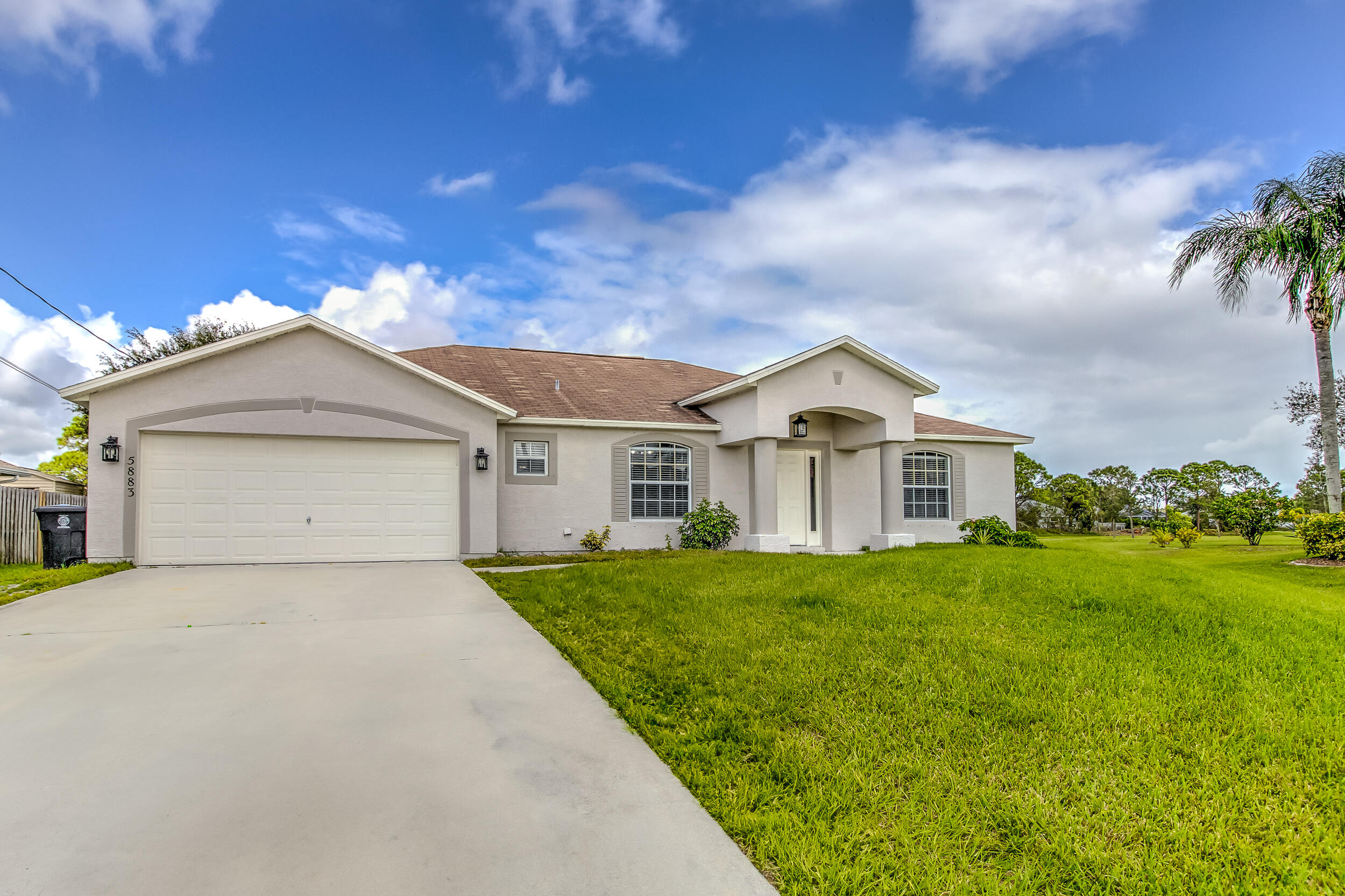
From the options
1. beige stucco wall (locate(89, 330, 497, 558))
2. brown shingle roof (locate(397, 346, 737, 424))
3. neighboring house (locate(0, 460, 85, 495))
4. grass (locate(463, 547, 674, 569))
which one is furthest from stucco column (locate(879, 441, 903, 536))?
neighboring house (locate(0, 460, 85, 495))

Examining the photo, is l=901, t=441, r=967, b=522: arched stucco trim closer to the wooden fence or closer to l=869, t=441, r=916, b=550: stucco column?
l=869, t=441, r=916, b=550: stucco column

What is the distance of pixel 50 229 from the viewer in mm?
13898

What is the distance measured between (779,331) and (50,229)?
16.8 metres

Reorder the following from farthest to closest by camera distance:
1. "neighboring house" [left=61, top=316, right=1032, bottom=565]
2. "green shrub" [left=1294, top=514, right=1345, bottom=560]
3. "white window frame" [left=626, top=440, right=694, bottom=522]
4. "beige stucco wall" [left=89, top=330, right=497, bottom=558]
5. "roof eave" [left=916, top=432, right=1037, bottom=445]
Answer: "roof eave" [left=916, top=432, right=1037, bottom=445], "white window frame" [left=626, top=440, right=694, bottom=522], "green shrub" [left=1294, top=514, right=1345, bottom=560], "neighboring house" [left=61, top=316, right=1032, bottom=565], "beige stucco wall" [left=89, top=330, right=497, bottom=558]

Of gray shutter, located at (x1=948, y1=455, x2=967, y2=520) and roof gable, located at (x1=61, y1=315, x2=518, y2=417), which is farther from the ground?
roof gable, located at (x1=61, y1=315, x2=518, y2=417)

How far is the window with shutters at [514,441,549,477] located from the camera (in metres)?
13.3

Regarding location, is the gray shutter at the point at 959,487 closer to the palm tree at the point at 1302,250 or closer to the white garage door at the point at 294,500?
the palm tree at the point at 1302,250

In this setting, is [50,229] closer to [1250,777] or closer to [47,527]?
[47,527]

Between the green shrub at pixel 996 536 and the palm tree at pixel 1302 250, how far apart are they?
18.1ft

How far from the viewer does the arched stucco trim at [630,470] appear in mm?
13922

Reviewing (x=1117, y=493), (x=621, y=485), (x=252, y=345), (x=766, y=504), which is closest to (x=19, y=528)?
(x=252, y=345)

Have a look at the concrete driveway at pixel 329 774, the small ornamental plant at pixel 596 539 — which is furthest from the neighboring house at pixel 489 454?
the concrete driveway at pixel 329 774

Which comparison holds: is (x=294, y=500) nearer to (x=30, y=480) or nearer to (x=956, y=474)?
(x=956, y=474)

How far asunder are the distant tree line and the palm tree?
10145 millimetres
